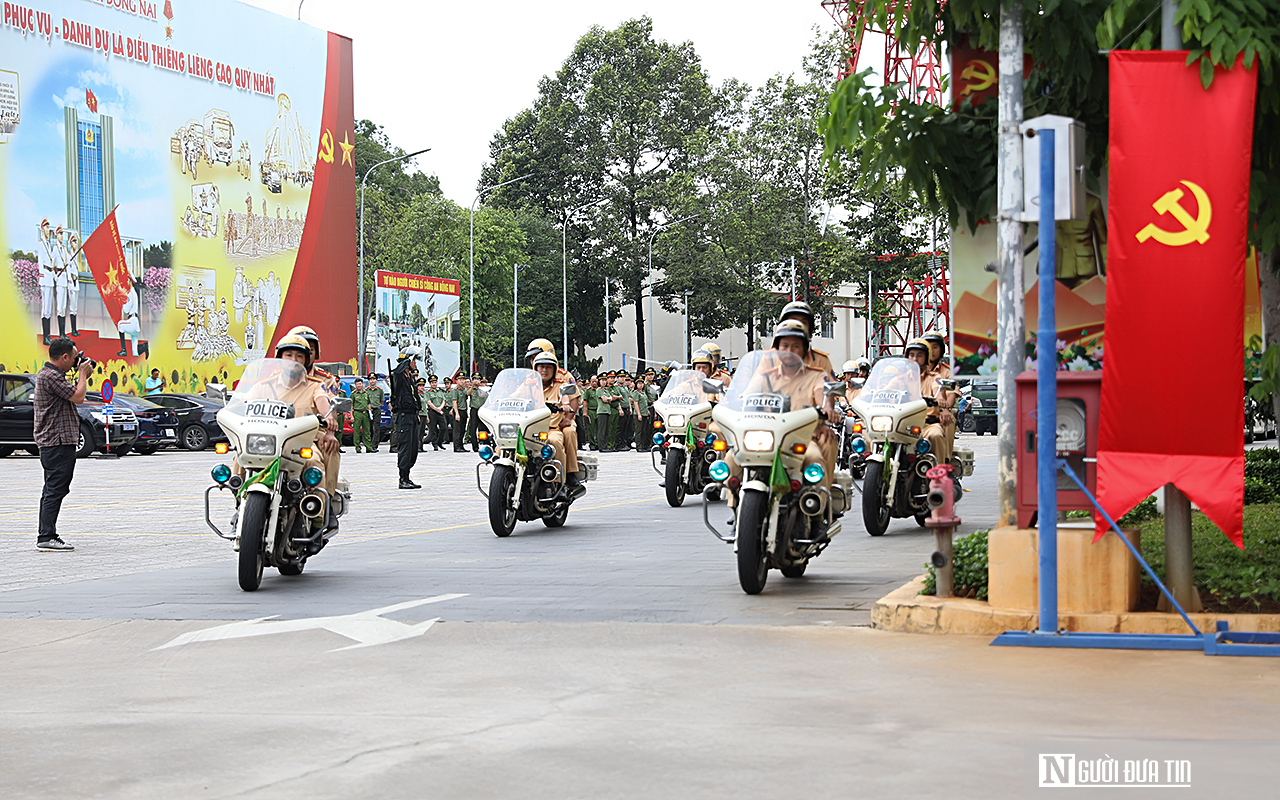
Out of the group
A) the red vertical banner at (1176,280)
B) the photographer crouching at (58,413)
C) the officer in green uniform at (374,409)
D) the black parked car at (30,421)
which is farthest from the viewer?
the officer in green uniform at (374,409)

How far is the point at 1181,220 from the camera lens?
7.19m

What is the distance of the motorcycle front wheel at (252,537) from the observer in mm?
10219

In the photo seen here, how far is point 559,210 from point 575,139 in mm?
4813

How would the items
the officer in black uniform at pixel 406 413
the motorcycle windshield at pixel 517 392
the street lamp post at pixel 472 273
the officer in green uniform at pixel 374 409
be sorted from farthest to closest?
the street lamp post at pixel 472 273 < the officer in green uniform at pixel 374 409 < the officer in black uniform at pixel 406 413 < the motorcycle windshield at pixel 517 392

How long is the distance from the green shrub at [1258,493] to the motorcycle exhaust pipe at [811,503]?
6751 mm

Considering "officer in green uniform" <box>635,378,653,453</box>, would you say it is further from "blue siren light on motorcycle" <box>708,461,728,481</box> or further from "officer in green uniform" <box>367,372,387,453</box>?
"blue siren light on motorcycle" <box>708,461,728,481</box>

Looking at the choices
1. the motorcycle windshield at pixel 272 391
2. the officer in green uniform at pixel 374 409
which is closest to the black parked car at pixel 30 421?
the officer in green uniform at pixel 374 409

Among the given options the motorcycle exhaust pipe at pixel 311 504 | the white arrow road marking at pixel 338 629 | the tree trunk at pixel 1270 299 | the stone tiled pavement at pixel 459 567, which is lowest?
the white arrow road marking at pixel 338 629

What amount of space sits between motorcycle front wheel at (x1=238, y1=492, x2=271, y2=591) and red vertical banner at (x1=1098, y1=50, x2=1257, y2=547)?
5.64 metres

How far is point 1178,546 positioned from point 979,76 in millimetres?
3529

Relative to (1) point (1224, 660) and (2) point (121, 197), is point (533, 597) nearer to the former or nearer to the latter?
(1) point (1224, 660)

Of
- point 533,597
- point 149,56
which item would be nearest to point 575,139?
point 149,56

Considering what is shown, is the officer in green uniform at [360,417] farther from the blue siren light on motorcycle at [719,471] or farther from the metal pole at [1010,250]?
the metal pole at [1010,250]

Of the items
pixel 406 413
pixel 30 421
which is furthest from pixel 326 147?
pixel 406 413
